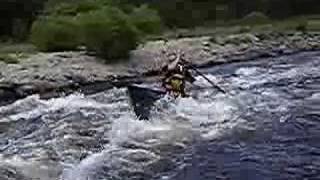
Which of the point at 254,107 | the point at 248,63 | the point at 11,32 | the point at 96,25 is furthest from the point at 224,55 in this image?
the point at 11,32

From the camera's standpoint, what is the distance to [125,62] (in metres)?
23.1

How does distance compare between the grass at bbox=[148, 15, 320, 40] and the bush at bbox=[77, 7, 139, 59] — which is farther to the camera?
the grass at bbox=[148, 15, 320, 40]

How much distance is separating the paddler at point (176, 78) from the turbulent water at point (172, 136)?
365mm

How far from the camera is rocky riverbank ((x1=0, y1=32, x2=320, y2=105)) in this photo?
800 inches

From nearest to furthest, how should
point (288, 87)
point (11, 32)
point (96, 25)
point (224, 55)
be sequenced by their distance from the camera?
1. point (288, 87)
2. point (96, 25)
3. point (224, 55)
4. point (11, 32)

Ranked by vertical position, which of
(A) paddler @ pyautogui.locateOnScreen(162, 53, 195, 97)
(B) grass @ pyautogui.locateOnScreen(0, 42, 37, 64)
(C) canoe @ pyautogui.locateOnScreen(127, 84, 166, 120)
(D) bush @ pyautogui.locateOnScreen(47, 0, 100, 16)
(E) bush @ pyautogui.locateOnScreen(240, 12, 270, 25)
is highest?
(D) bush @ pyautogui.locateOnScreen(47, 0, 100, 16)

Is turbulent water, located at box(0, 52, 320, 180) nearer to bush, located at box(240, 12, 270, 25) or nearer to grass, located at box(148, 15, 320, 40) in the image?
grass, located at box(148, 15, 320, 40)

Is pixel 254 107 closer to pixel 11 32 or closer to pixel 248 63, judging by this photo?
pixel 248 63

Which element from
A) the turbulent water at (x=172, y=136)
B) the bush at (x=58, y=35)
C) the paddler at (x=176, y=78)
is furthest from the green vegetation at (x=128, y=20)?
the paddler at (x=176, y=78)

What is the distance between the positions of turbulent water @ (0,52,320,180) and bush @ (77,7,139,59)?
12.2 feet

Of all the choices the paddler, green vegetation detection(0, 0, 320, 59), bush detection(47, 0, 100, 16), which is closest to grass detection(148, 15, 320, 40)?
green vegetation detection(0, 0, 320, 59)

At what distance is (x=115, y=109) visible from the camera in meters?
17.1

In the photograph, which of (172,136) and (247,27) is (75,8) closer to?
(247,27)

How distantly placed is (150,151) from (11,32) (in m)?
21.3
